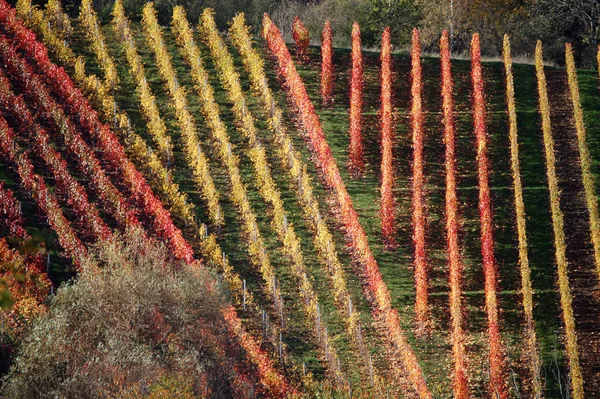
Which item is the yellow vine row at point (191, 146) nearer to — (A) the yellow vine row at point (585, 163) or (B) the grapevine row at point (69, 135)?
(B) the grapevine row at point (69, 135)

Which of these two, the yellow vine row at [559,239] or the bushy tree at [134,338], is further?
the yellow vine row at [559,239]

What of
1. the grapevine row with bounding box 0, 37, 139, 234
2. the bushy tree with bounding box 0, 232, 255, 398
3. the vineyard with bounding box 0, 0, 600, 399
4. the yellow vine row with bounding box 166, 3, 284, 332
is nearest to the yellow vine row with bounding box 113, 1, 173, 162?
the vineyard with bounding box 0, 0, 600, 399

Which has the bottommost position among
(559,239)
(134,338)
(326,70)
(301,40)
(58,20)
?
(134,338)

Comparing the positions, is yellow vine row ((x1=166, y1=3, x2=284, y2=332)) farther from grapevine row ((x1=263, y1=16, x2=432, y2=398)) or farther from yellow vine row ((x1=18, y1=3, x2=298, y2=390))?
grapevine row ((x1=263, y1=16, x2=432, y2=398))

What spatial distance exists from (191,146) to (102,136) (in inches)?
138

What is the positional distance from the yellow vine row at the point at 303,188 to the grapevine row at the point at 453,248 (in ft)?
7.97

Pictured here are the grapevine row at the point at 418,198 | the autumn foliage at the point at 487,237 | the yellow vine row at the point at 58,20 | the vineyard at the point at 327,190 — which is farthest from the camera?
the yellow vine row at the point at 58,20

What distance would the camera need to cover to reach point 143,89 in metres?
44.4

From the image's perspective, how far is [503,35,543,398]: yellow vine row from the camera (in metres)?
30.3

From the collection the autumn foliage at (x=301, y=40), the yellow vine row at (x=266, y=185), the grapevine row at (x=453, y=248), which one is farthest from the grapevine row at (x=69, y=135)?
the autumn foliage at (x=301, y=40)

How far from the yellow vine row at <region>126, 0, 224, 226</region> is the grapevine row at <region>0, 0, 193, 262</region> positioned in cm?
192

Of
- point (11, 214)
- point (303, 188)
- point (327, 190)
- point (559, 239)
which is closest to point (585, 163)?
point (559, 239)

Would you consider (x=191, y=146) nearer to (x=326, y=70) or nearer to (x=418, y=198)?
(x=326, y=70)

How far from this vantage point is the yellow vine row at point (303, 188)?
105ft
